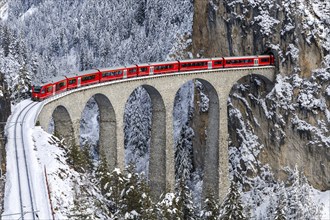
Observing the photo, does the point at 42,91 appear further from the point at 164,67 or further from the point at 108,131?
the point at 164,67

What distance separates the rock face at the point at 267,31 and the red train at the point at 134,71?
2.70 m

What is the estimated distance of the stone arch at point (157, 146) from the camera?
166 feet

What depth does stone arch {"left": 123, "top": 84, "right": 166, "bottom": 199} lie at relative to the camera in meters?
50.6

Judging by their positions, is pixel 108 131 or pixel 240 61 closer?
pixel 108 131

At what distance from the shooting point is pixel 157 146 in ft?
170

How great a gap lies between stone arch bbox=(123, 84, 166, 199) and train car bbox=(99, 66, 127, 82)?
16.2 feet

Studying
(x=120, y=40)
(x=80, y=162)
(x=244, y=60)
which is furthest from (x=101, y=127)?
(x=120, y=40)

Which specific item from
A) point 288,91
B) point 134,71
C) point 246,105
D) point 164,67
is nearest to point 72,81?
point 134,71

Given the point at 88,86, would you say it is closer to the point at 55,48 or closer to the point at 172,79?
the point at 172,79

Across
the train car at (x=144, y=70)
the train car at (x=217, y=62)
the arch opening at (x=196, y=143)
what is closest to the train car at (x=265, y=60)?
the train car at (x=217, y=62)

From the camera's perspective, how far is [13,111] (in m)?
38.9

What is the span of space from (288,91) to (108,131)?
23564mm

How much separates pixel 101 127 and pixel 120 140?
93.1 inches

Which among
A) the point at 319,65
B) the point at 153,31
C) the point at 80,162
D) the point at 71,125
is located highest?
the point at 153,31
